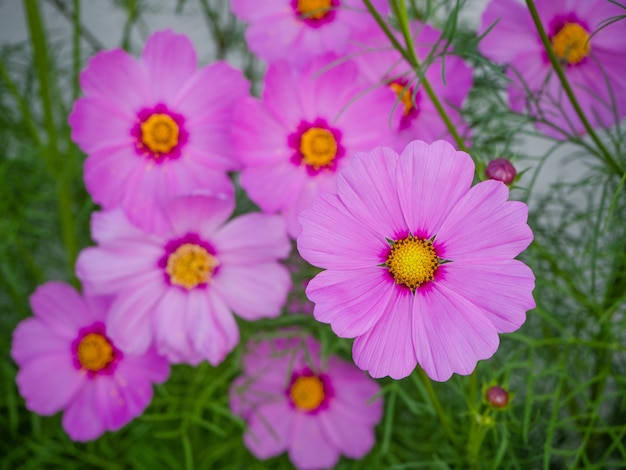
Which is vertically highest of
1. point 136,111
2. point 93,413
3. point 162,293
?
point 136,111

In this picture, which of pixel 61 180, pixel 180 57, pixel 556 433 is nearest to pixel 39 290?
pixel 61 180

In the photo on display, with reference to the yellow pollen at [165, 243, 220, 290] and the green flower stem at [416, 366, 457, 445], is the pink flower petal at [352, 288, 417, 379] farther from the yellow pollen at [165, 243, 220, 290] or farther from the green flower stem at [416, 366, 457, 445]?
the yellow pollen at [165, 243, 220, 290]

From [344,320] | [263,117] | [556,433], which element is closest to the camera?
[344,320]

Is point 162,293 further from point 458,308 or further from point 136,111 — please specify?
point 458,308

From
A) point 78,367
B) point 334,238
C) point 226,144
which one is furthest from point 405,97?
point 78,367

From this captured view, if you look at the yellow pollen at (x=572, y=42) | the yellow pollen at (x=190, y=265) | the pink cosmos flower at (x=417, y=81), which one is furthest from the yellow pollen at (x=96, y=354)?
the yellow pollen at (x=572, y=42)

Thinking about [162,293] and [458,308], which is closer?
[458,308]

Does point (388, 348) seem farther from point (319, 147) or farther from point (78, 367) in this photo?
point (78, 367)

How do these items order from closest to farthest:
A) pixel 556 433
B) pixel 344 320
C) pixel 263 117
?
1. pixel 344 320
2. pixel 263 117
3. pixel 556 433

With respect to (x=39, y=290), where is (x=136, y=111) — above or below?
above
